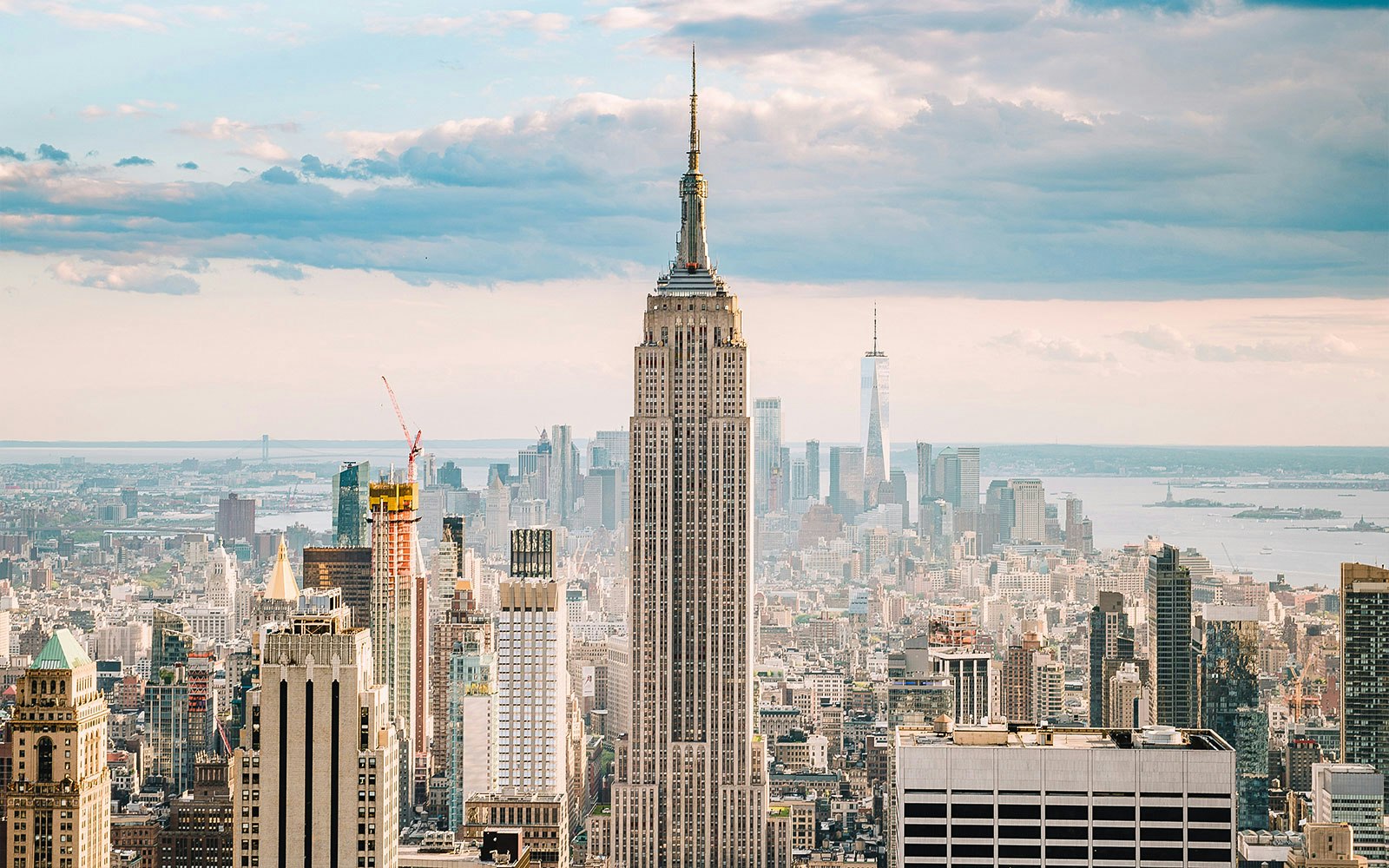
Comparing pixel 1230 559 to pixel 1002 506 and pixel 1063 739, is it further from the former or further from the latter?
pixel 1063 739

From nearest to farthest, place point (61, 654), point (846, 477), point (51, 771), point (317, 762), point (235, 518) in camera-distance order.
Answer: point (317, 762)
point (51, 771)
point (61, 654)
point (235, 518)
point (846, 477)

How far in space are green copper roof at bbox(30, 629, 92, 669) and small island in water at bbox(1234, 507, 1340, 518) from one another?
851 centimetres

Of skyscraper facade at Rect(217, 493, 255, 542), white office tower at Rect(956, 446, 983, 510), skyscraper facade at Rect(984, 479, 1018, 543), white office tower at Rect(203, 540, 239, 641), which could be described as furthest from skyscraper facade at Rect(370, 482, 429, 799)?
skyscraper facade at Rect(984, 479, 1018, 543)

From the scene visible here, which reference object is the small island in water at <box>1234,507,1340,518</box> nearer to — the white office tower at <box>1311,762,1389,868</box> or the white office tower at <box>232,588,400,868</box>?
the white office tower at <box>1311,762,1389,868</box>

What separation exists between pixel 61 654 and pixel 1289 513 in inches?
342

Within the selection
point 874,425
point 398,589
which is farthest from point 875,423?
point 398,589

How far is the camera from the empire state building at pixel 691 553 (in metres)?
20.6

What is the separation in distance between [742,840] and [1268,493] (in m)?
8.71

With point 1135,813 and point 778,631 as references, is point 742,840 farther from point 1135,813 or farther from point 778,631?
point 1135,813

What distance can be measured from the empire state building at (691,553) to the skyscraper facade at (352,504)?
320cm

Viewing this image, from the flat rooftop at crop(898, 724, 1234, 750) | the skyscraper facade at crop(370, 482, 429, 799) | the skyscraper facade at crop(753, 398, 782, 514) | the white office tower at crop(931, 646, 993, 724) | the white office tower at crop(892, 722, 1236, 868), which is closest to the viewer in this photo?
Answer: the white office tower at crop(892, 722, 1236, 868)

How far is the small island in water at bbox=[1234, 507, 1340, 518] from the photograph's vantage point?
13.0m

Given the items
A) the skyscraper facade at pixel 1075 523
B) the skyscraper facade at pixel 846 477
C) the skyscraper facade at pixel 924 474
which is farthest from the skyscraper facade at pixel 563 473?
the skyscraper facade at pixel 1075 523

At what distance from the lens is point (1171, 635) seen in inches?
678
